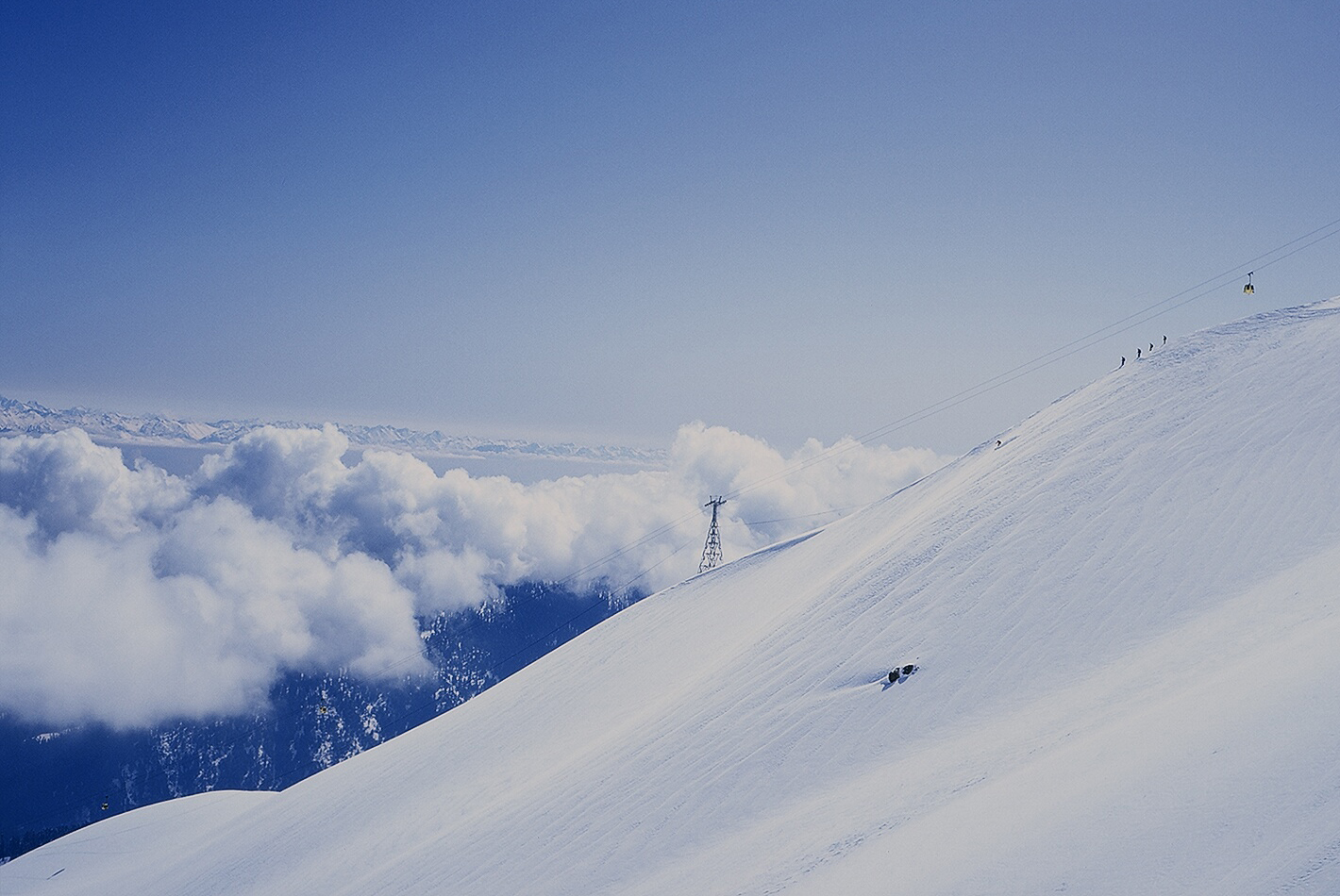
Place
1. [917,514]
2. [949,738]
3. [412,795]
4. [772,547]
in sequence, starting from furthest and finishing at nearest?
[772,547] → [917,514] → [412,795] → [949,738]

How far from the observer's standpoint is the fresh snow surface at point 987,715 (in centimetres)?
729

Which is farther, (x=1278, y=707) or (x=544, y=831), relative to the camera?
(x=544, y=831)

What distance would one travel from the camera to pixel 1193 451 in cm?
1777

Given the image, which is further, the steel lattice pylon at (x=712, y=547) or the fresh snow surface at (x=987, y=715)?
the steel lattice pylon at (x=712, y=547)

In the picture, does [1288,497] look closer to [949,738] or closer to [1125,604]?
[1125,604]

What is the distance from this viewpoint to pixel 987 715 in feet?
39.2

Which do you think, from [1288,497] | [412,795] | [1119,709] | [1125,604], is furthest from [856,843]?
[412,795]

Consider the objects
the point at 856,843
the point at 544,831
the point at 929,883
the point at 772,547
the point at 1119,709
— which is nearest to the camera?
the point at 929,883

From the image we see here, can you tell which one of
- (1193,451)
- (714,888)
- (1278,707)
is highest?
(1193,451)

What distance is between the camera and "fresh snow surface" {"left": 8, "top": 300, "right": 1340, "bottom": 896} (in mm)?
7289

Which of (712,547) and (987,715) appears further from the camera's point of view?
(712,547)

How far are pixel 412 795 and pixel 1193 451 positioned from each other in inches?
928

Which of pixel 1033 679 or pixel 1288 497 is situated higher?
pixel 1288 497

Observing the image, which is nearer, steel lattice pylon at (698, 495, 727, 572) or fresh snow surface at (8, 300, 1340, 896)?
fresh snow surface at (8, 300, 1340, 896)
